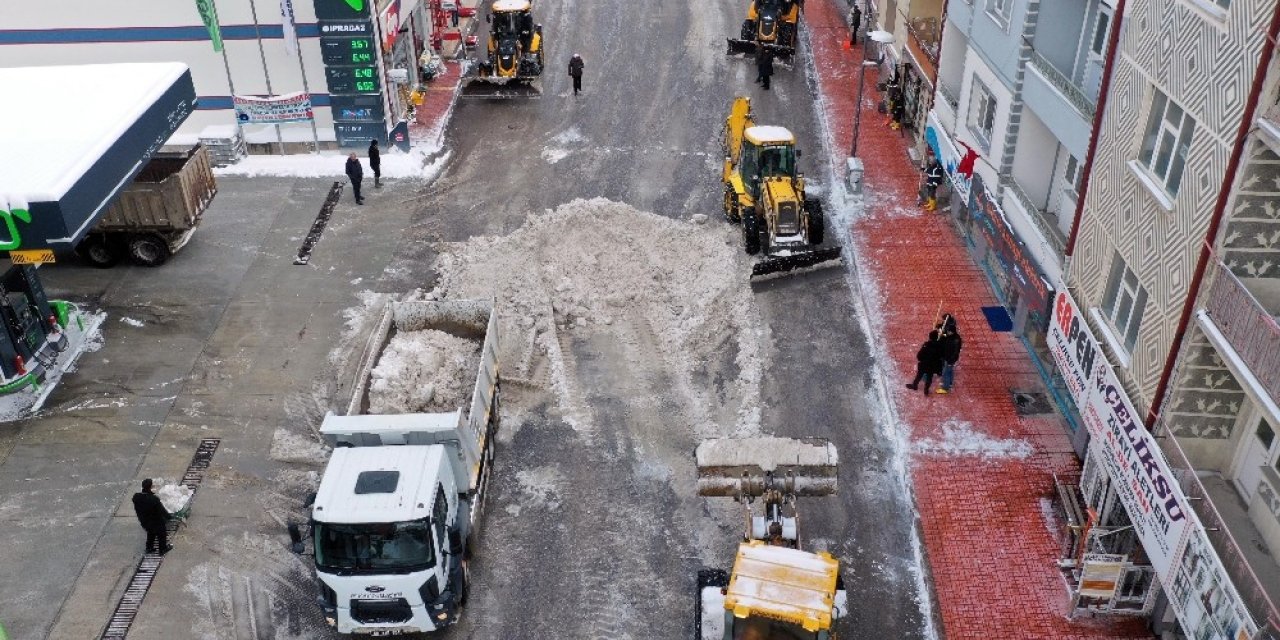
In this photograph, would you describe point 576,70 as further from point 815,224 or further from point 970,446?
point 970,446

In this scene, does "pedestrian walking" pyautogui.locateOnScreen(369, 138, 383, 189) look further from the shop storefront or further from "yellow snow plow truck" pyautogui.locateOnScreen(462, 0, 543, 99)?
the shop storefront

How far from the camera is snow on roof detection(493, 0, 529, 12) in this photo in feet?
112

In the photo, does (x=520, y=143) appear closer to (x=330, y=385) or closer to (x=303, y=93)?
(x=303, y=93)

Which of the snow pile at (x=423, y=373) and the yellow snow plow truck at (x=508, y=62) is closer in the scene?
the snow pile at (x=423, y=373)

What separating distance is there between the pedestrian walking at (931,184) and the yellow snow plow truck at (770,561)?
13.3 m

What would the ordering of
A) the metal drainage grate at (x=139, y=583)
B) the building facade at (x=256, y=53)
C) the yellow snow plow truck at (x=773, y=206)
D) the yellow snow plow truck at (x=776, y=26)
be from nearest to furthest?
1. the metal drainage grate at (x=139, y=583)
2. the yellow snow plow truck at (x=773, y=206)
3. the building facade at (x=256, y=53)
4. the yellow snow plow truck at (x=776, y=26)

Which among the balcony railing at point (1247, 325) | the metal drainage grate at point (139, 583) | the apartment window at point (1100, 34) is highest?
the apartment window at point (1100, 34)

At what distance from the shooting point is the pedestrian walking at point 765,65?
3381cm

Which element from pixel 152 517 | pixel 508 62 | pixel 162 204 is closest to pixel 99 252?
pixel 162 204

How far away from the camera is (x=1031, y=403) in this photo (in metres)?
18.8

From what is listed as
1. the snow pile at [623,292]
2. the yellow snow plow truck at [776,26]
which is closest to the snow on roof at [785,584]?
the snow pile at [623,292]

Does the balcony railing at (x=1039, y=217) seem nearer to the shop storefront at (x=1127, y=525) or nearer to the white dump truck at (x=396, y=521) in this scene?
the shop storefront at (x=1127, y=525)

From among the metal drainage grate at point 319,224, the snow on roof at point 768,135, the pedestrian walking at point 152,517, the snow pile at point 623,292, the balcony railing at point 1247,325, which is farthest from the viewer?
the metal drainage grate at point 319,224

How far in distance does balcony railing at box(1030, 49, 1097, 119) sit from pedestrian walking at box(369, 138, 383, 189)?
16716mm
